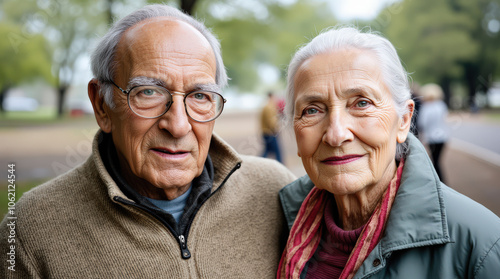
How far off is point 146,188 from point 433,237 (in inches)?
56.8

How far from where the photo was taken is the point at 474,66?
77.5ft

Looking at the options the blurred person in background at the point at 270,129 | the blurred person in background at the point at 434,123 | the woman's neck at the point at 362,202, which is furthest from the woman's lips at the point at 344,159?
the blurred person in background at the point at 270,129

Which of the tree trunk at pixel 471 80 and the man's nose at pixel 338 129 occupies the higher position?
the man's nose at pixel 338 129

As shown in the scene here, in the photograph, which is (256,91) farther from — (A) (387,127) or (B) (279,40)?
(A) (387,127)

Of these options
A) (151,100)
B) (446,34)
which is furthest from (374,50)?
(446,34)

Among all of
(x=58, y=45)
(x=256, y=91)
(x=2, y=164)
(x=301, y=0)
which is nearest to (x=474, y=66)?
(x=301, y=0)

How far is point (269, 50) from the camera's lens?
1428cm

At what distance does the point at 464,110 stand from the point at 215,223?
31.2 m

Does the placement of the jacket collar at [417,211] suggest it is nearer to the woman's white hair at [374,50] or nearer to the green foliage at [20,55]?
the woman's white hair at [374,50]

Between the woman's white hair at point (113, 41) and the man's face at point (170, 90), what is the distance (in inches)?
1.9

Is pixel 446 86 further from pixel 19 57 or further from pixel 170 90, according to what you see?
pixel 170 90

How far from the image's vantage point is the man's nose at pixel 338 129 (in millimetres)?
1809

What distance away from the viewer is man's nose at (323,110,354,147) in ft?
5.93

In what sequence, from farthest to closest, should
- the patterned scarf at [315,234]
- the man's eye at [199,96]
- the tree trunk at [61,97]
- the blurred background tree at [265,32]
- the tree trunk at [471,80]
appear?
1. the tree trunk at [471,80]
2. the tree trunk at [61,97]
3. the blurred background tree at [265,32]
4. the man's eye at [199,96]
5. the patterned scarf at [315,234]
